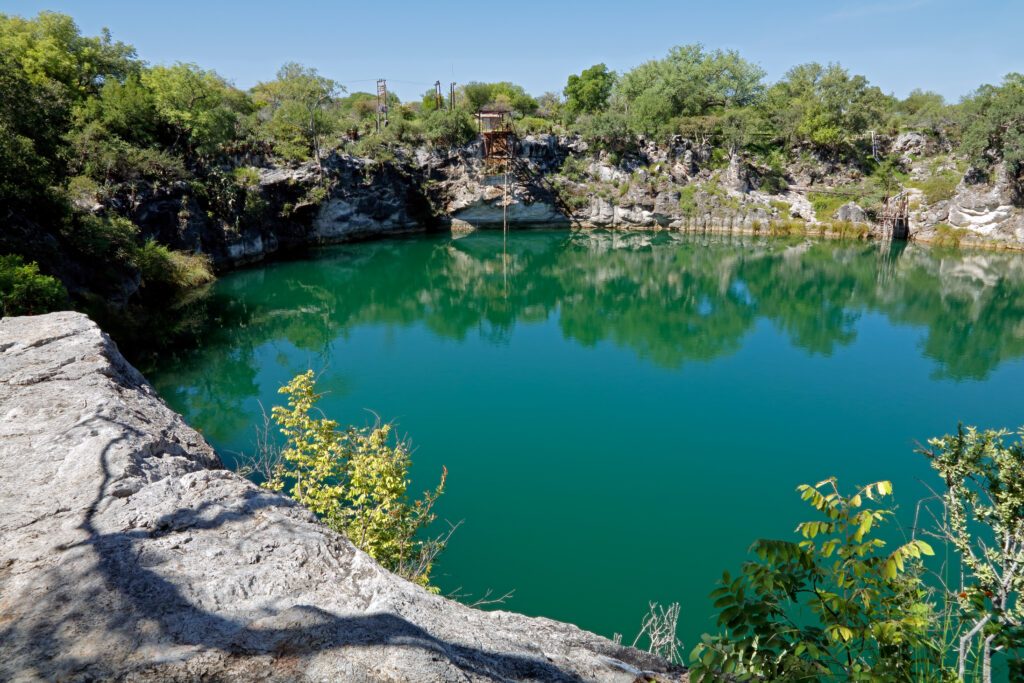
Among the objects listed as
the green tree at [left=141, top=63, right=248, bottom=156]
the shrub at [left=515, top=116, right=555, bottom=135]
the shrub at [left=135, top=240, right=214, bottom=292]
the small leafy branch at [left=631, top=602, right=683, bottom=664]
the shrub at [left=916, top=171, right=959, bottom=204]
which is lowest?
the small leafy branch at [left=631, top=602, right=683, bottom=664]

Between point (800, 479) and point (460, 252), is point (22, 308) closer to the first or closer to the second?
point (800, 479)

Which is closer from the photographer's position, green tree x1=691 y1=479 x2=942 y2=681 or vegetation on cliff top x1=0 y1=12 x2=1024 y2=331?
green tree x1=691 y1=479 x2=942 y2=681

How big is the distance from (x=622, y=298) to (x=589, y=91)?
3581 cm

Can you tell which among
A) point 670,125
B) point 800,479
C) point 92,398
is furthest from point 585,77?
point 92,398

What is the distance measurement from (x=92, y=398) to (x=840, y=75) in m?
59.1

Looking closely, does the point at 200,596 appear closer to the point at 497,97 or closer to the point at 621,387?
the point at 621,387

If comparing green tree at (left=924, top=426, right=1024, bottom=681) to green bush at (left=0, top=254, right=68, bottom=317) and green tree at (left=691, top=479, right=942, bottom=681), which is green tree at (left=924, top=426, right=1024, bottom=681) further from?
green bush at (left=0, top=254, right=68, bottom=317)

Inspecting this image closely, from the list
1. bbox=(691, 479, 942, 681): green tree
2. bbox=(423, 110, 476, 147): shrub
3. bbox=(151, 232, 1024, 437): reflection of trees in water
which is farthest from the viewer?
bbox=(423, 110, 476, 147): shrub

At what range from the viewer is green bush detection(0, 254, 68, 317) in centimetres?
1134

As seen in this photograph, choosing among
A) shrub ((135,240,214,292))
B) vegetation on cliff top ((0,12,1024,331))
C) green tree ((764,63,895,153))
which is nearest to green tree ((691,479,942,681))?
vegetation on cliff top ((0,12,1024,331))

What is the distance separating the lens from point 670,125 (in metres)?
50.4

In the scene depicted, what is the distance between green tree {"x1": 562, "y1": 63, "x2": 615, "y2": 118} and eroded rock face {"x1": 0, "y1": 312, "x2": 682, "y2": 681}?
5792cm

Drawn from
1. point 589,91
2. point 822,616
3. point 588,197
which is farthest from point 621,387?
point 589,91

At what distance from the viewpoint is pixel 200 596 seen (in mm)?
3465
